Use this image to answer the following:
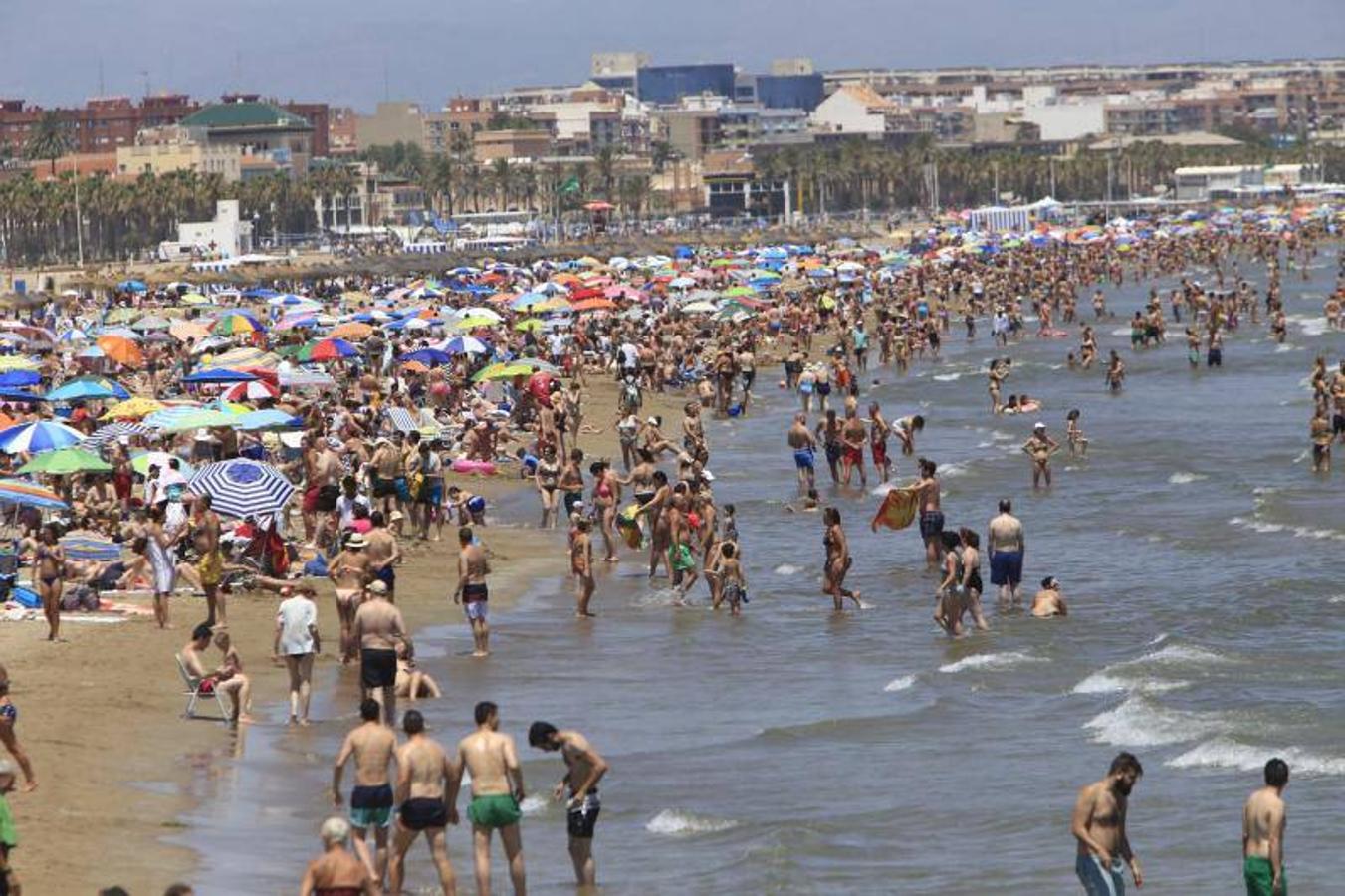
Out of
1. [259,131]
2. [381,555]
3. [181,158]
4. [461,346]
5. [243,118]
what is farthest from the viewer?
[243,118]

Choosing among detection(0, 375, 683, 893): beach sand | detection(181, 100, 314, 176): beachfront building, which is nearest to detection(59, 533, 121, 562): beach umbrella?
detection(0, 375, 683, 893): beach sand

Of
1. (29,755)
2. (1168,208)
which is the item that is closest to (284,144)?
(1168,208)

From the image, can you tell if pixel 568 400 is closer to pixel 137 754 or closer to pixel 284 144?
pixel 137 754

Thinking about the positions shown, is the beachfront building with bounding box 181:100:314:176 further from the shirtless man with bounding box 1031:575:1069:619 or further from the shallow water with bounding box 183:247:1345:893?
the shirtless man with bounding box 1031:575:1069:619

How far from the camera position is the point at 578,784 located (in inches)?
444

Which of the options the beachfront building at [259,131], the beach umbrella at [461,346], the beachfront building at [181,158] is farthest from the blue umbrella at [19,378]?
the beachfront building at [259,131]

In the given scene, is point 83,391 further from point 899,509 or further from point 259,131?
point 259,131

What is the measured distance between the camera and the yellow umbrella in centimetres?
2677

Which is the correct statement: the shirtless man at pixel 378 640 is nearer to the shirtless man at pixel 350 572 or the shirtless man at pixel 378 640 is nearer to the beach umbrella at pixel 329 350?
the shirtless man at pixel 350 572

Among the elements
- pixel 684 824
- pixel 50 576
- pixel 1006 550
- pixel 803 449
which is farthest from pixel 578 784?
pixel 803 449

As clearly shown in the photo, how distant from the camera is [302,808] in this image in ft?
44.7

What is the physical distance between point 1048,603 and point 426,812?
10.3 meters

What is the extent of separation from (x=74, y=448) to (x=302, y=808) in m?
9.74

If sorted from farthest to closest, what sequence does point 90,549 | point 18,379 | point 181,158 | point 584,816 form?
point 181,158 < point 18,379 < point 90,549 < point 584,816
